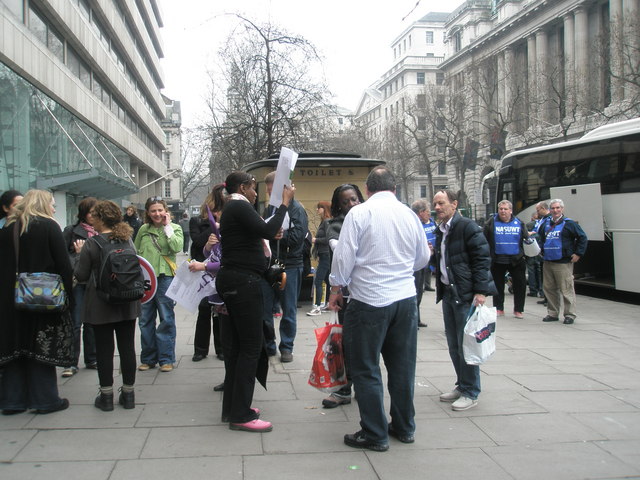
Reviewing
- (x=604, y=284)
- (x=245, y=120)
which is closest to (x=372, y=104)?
(x=245, y=120)

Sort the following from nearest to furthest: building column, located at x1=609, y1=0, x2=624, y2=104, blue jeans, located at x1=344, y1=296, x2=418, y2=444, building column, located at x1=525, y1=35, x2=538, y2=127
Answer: blue jeans, located at x1=344, y1=296, x2=418, y2=444 < building column, located at x1=609, y1=0, x2=624, y2=104 < building column, located at x1=525, y1=35, x2=538, y2=127

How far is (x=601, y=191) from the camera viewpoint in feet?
41.5

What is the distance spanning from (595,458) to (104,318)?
12.3ft

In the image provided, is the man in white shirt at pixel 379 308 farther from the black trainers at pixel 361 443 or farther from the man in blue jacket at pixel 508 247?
the man in blue jacket at pixel 508 247

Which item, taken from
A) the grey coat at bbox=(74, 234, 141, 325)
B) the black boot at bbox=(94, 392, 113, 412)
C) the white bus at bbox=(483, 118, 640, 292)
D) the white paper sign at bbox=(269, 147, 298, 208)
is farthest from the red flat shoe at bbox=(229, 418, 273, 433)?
the white bus at bbox=(483, 118, 640, 292)

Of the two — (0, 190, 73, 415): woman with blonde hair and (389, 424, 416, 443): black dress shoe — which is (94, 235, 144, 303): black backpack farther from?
(389, 424, 416, 443): black dress shoe

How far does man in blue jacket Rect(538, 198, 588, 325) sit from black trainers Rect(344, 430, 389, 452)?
247 inches

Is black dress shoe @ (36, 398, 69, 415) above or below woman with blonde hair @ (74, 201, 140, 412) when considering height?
below

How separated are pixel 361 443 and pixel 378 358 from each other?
587 mm

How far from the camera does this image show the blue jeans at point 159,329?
604 centimetres

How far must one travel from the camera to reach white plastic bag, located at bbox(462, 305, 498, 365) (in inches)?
182

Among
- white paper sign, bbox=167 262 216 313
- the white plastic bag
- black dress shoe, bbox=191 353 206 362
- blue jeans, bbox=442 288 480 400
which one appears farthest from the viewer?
black dress shoe, bbox=191 353 206 362

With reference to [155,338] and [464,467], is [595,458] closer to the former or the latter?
[464,467]

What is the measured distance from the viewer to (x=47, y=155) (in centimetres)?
1877
